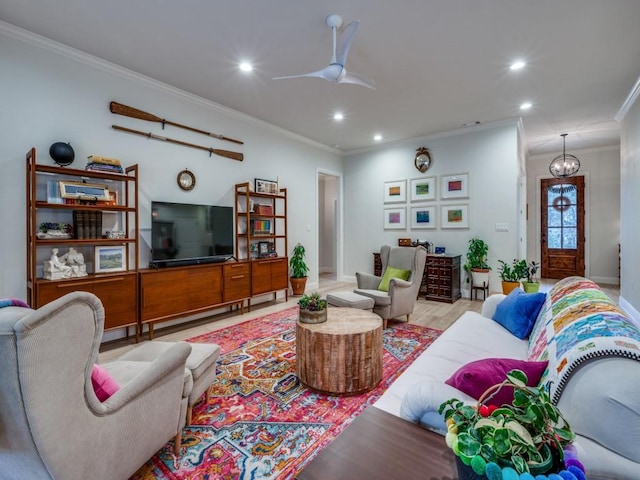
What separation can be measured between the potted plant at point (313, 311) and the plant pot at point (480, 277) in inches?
146

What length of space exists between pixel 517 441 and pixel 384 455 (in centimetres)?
42

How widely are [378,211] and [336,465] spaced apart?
5998 mm

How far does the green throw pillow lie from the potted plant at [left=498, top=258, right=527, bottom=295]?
2.07 m

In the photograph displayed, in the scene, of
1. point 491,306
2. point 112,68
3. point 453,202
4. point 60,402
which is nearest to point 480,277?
point 453,202

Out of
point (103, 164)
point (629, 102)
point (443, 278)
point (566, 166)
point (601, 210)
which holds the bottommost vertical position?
point (443, 278)

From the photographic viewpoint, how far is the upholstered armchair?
3.64 m

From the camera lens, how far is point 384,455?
87cm

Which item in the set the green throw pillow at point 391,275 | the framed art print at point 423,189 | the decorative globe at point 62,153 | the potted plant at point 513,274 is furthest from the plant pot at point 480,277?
the decorative globe at point 62,153

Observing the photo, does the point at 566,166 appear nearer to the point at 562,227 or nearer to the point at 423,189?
the point at 562,227

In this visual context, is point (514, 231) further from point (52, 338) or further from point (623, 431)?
point (52, 338)

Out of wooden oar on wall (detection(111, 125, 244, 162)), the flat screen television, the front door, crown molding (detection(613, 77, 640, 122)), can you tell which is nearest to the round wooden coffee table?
the flat screen television

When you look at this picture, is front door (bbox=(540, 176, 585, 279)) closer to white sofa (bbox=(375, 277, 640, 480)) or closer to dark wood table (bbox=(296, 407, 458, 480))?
white sofa (bbox=(375, 277, 640, 480))

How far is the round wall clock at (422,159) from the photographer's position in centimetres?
593

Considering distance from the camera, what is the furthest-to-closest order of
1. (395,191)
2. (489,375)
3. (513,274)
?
(395,191) < (513,274) < (489,375)
